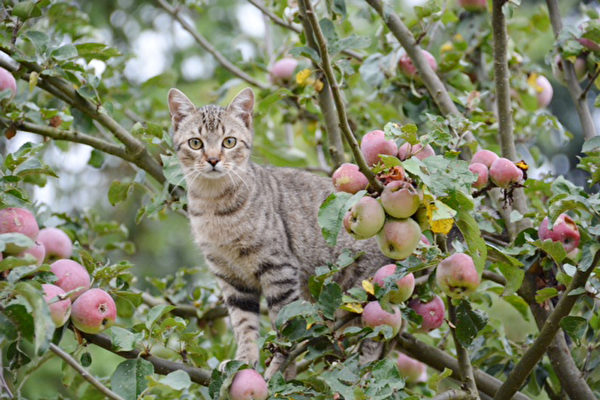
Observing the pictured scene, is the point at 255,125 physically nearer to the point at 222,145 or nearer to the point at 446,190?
the point at 222,145

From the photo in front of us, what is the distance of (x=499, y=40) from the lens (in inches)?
100

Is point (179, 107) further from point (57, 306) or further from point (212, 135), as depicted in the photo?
point (57, 306)

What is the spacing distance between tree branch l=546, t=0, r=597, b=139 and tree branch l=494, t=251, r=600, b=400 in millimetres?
935

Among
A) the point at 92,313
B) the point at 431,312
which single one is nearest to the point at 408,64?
the point at 431,312

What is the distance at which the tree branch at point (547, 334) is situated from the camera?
1.92 metres

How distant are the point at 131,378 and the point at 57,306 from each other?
299 millimetres

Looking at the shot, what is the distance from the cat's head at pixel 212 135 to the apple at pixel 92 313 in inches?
47.2

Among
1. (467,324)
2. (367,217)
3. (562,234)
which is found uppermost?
(562,234)

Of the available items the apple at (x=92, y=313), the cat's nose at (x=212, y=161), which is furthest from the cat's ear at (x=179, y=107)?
the apple at (x=92, y=313)

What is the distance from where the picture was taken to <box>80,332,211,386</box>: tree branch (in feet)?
6.95

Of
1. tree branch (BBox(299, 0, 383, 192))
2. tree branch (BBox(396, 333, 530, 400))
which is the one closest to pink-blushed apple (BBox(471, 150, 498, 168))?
tree branch (BBox(299, 0, 383, 192))

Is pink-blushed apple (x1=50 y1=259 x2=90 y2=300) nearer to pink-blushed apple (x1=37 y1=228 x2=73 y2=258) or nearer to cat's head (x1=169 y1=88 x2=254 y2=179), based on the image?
pink-blushed apple (x1=37 y1=228 x2=73 y2=258)

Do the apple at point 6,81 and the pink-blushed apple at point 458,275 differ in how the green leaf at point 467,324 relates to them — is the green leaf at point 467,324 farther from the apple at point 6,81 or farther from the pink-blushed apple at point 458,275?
the apple at point 6,81

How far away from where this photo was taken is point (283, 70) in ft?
11.0
